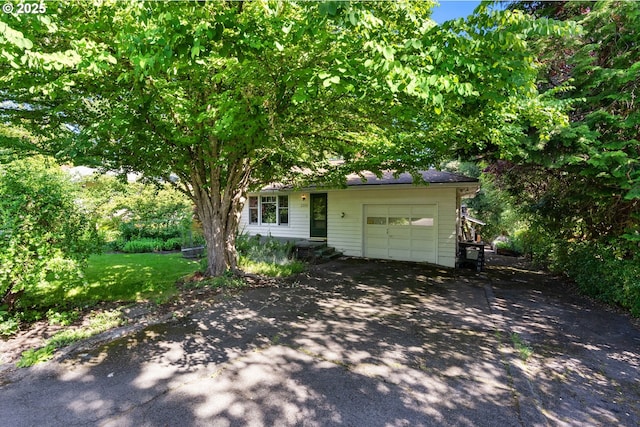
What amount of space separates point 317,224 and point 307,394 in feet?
34.2

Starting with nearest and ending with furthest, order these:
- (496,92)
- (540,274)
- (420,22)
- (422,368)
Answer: (496,92)
(422,368)
(420,22)
(540,274)

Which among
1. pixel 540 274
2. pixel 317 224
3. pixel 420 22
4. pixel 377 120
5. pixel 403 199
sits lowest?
pixel 540 274

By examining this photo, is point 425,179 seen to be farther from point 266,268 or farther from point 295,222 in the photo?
point 266,268

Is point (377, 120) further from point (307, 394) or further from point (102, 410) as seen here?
point (102, 410)

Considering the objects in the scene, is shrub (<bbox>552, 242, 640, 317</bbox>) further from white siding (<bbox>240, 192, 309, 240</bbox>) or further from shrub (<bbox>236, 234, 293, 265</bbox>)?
white siding (<bbox>240, 192, 309, 240</bbox>)

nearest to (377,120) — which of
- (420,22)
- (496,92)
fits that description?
(420,22)

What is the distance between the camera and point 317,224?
13.5 metres

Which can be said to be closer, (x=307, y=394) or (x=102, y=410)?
(x=102, y=410)

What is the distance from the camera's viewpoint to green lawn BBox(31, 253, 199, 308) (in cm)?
581

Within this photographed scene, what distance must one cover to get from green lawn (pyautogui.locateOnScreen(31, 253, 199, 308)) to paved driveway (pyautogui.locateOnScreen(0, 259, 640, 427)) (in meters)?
1.78

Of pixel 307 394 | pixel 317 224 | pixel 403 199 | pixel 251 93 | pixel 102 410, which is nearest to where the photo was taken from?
pixel 102 410

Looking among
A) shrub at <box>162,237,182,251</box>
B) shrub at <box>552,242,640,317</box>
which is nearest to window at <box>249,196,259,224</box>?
shrub at <box>162,237,182,251</box>

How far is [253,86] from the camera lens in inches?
186

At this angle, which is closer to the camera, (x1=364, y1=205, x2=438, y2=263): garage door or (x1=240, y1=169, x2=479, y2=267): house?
(x1=240, y1=169, x2=479, y2=267): house
